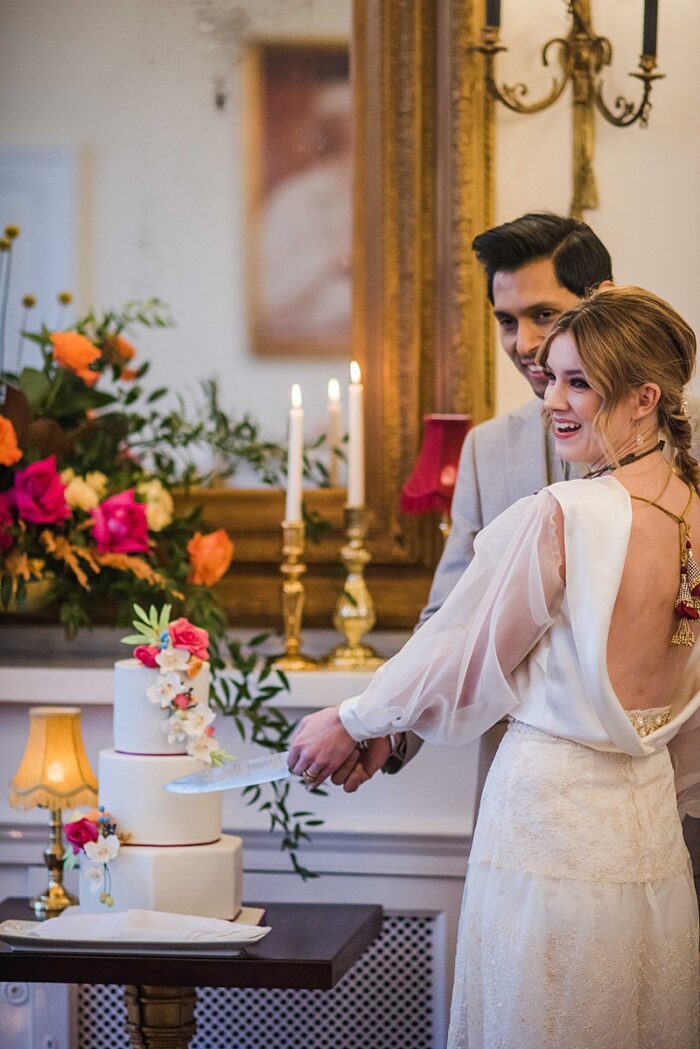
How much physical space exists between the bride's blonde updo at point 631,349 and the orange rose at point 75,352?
1206 millimetres

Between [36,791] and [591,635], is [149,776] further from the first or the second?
[591,635]

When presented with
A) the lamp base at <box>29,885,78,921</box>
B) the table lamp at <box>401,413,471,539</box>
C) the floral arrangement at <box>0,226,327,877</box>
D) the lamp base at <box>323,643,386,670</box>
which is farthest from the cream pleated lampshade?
the table lamp at <box>401,413,471,539</box>

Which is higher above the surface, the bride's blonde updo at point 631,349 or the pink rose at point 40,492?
the bride's blonde updo at point 631,349

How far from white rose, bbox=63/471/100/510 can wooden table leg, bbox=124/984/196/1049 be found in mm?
901

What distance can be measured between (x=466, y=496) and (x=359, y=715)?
1.95ft

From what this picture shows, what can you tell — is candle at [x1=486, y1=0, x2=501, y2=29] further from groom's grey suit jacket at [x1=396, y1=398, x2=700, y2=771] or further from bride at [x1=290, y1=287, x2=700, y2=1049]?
bride at [x1=290, y1=287, x2=700, y2=1049]

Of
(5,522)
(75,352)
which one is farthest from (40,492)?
A: (75,352)

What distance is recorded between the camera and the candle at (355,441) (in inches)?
109

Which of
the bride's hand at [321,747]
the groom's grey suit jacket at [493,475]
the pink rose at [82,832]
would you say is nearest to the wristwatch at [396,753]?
the bride's hand at [321,747]

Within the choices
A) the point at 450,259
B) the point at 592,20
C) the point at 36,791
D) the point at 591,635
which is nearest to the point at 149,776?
the point at 36,791

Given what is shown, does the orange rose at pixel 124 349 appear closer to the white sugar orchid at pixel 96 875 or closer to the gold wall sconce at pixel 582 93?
the gold wall sconce at pixel 582 93

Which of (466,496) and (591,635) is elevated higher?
(466,496)

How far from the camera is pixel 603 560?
1810 mm

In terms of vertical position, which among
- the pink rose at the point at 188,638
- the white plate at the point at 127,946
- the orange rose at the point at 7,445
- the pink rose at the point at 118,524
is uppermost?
the orange rose at the point at 7,445
